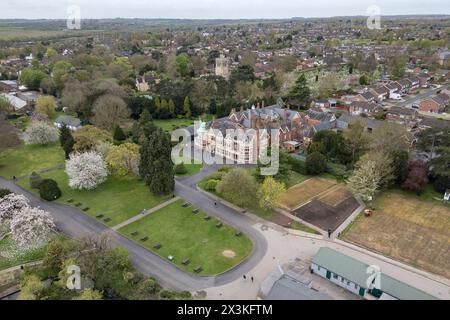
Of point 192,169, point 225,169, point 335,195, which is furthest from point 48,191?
point 335,195

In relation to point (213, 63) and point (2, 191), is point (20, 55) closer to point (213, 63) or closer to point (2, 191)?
point (213, 63)

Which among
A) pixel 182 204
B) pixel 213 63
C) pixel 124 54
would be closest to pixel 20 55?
pixel 124 54

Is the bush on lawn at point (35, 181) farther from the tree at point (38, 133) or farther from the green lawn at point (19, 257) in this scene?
the tree at point (38, 133)

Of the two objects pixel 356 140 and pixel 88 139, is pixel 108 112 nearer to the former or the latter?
pixel 88 139

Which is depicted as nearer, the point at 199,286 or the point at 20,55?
the point at 199,286

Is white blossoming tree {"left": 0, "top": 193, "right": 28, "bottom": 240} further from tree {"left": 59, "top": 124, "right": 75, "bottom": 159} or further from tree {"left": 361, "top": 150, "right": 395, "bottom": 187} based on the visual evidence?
tree {"left": 361, "top": 150, "right": 395, "bottom": 187}

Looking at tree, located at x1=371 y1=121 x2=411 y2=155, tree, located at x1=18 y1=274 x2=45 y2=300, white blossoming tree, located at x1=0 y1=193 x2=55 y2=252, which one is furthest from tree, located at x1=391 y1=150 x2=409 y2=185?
white blossoming tree, located at x1=0 y1=193 x2=55 y2=252

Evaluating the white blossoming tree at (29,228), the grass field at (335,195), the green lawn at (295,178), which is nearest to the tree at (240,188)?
the green lawn at (295,178)
